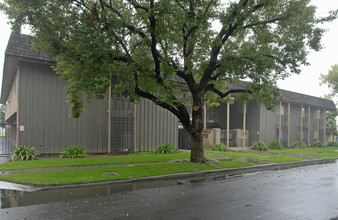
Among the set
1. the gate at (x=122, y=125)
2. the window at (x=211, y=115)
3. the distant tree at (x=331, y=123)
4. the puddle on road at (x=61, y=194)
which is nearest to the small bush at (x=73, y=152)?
the gate at (x=122, y=125)

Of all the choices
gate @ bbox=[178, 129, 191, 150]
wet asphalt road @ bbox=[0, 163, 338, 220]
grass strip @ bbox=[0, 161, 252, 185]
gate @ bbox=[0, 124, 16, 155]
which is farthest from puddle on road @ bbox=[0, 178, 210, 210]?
gate @ bbox=[178, 129, 191, 150]

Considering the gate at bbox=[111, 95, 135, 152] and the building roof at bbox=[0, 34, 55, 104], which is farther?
the gate at bbox=[111, 95, 135, 152]

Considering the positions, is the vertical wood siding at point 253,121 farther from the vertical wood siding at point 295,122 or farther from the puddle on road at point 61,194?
the puddle on road at point 61,194

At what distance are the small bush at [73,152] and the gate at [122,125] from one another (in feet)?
8.57

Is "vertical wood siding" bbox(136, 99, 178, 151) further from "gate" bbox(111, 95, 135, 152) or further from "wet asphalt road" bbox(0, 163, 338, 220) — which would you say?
"wet asphalt road" bbox(0, 163, 338, 220)

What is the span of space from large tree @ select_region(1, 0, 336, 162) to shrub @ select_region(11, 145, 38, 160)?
3747 millimetres

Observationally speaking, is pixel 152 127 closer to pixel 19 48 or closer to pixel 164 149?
pixel 164 149

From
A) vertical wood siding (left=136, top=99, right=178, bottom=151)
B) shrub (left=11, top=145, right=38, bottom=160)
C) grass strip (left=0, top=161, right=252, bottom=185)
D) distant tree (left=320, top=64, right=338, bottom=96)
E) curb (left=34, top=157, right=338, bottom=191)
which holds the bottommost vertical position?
curb (left=34, top=157, right=338, bottom=191)

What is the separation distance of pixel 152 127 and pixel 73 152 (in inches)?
248

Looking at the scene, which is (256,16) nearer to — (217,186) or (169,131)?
(217,186)

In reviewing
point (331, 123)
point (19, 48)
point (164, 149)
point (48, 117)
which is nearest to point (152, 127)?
point (164, 149)

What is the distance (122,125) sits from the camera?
17.8m

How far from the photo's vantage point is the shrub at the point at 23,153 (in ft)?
43.4

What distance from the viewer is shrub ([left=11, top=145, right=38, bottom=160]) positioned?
43.4ft
